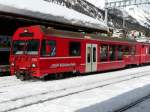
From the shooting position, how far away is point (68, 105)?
10109 millimetres

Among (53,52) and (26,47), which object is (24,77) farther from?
(53,52)

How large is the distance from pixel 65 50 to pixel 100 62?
438 centimetres

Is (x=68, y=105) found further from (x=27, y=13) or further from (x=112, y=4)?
(x=112, y=4)

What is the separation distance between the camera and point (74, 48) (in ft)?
58.5

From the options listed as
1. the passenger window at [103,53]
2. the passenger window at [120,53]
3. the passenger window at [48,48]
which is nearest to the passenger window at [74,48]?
the passenger window at [48,48]

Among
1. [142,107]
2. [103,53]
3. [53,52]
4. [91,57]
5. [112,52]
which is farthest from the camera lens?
[112,52]

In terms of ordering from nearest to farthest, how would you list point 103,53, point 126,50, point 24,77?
1. point 24,77
2. point 103,53
3. point 126,50

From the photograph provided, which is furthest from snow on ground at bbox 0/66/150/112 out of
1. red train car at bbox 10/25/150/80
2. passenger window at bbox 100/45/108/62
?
passenger window at bbox 100/45/108/62

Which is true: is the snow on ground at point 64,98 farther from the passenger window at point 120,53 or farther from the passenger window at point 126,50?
the passenger window at point 126,50

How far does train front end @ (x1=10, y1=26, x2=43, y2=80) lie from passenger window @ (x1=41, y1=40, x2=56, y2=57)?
241 millimetres

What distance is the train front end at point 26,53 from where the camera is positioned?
1543cm

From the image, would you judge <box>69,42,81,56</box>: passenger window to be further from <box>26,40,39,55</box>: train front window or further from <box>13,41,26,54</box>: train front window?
<box>13,41,26,54</box>: train front window

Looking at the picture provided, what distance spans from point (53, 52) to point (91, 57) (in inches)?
164

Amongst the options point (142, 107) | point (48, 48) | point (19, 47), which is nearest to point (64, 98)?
point (142, 107)
